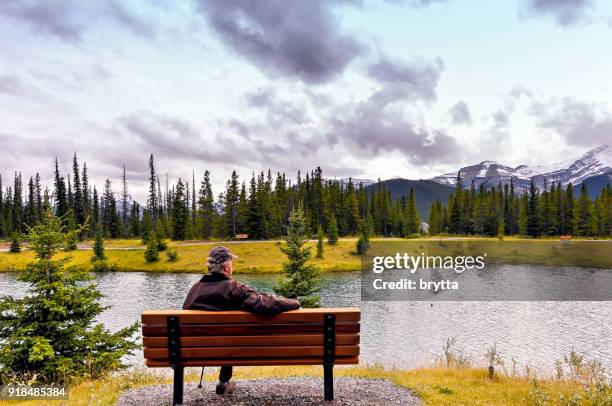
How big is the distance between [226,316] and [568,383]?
30.4ft

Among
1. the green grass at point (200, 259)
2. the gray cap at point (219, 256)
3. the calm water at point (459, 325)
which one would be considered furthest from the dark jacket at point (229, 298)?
the green grass at point (200, 259)

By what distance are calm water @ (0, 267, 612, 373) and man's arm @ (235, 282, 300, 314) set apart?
12.0 m

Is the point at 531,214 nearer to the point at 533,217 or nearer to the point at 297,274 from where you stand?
the point at 533,217

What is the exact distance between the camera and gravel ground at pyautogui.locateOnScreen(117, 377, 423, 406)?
7916 millimetres

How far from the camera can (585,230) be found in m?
109

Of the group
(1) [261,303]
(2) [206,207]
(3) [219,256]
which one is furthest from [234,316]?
(2) [206,207]

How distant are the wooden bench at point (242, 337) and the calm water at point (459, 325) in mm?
11408

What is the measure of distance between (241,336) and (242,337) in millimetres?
23

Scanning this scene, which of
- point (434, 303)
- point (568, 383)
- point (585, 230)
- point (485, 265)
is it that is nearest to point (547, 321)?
point (434, 303)

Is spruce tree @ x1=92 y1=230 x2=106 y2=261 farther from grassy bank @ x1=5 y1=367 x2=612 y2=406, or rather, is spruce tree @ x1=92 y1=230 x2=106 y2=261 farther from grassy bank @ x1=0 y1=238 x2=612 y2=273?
grassy bank @ x1=5 y1=367 x2=612 y2=406

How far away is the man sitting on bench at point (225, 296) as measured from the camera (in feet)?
22.5

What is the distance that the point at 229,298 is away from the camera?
7.12 m

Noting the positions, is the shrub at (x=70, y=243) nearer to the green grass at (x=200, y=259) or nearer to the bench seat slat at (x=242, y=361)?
the bench seat slat at (x=242, y=361)

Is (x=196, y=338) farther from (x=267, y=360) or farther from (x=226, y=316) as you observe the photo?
(x=267, y=360)
